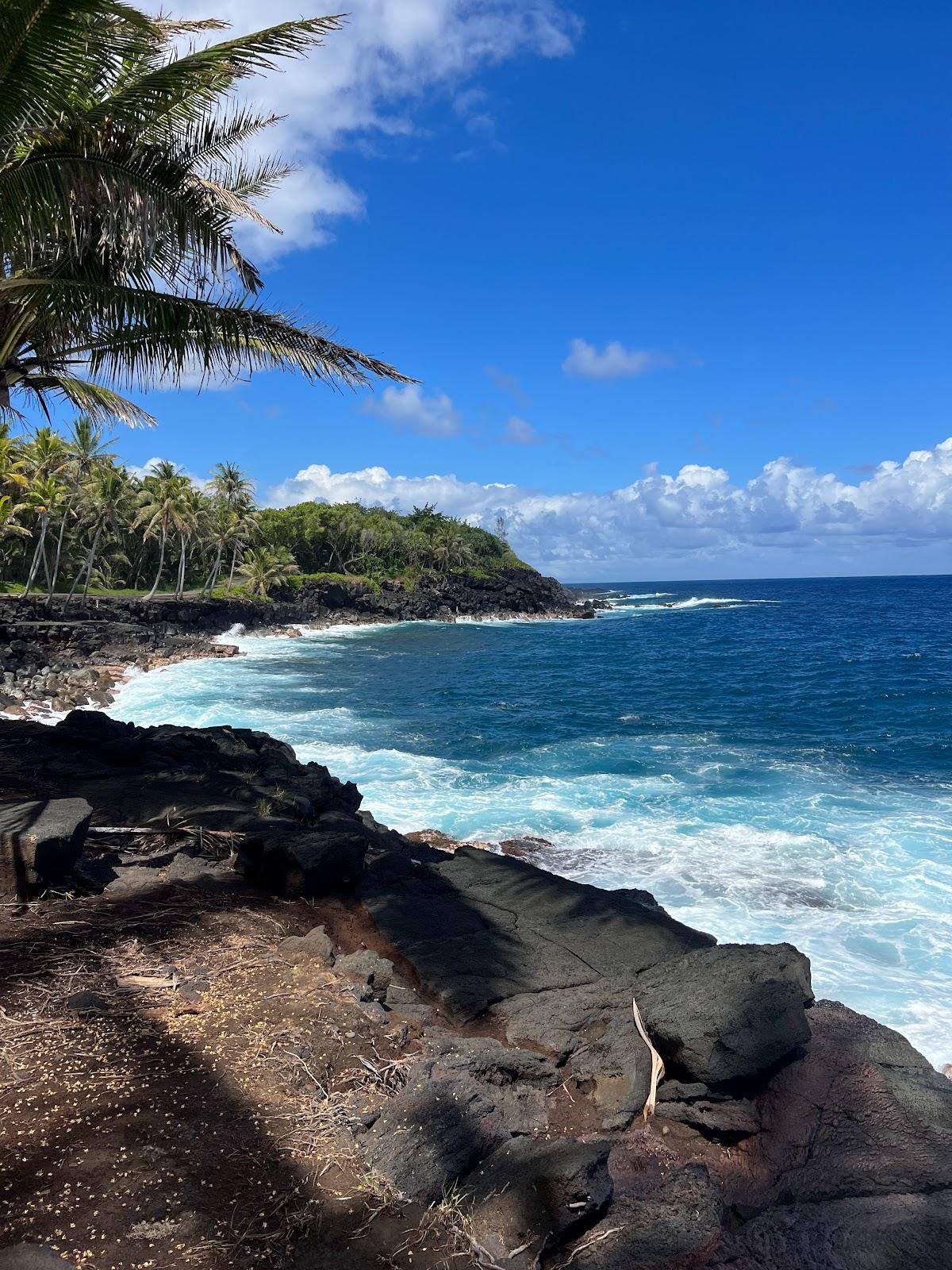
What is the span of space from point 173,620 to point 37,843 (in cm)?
5439

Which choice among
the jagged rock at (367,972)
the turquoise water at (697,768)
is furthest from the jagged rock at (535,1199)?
the turquoise water at (697,768)

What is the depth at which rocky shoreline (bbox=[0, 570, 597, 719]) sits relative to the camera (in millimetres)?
30984

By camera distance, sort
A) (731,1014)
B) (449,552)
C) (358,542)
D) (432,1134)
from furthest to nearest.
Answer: (449,552), (358,542), (731,1014), (432,1134)

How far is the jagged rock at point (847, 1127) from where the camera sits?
4.21 meters

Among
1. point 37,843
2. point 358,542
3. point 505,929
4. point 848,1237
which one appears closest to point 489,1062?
point 848,1237

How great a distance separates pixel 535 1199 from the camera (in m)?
3.67

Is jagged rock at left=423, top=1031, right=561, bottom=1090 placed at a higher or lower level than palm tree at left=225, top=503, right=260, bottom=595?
lower

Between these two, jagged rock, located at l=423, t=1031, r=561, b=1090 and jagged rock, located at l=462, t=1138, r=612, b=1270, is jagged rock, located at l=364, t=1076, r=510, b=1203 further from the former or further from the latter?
jagged rock, located at l=423, t=1031, r=561, b=1090

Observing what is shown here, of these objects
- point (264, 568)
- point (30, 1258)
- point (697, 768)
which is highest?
point (264, 568)

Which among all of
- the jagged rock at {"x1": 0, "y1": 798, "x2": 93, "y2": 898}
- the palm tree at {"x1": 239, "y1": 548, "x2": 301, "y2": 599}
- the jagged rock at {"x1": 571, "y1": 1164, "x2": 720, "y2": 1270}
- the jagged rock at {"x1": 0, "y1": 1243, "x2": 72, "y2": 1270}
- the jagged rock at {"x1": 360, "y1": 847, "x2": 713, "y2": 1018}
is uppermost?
the palm tree at {"x1": 239, "y1": 548, "x2": 301, "y2": 599}

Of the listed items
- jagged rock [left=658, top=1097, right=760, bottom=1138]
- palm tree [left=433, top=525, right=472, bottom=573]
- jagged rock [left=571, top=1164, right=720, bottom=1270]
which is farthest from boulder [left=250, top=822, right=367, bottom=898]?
palm tree [left=433, top=525, right=472, bottom=573]

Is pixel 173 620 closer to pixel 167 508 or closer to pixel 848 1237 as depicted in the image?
pixel 167 508

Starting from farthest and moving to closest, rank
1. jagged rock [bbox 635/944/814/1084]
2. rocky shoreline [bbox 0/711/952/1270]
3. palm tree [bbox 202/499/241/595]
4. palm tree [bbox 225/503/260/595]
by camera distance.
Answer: palm tree [bbox 225/503/260/595], palm tree [bbox 202/499/241/595], jagged rock [bbox 635/944/814/1084], rocky shoreline [bbox 0/711/952/1270]

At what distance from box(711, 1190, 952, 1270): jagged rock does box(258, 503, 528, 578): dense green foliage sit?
83.6m
